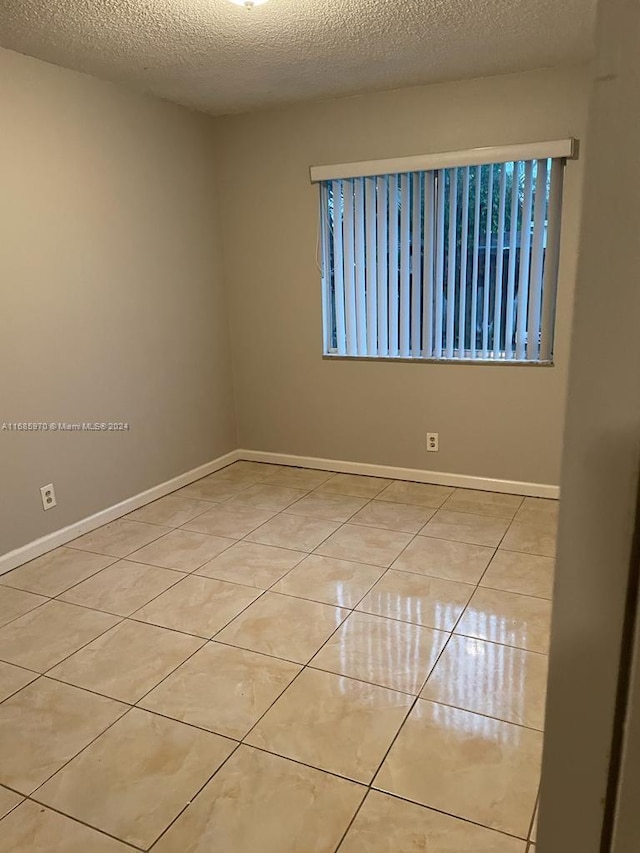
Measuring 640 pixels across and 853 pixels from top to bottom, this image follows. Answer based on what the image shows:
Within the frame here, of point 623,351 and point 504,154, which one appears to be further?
point 504,154

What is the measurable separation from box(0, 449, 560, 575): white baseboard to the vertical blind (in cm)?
75

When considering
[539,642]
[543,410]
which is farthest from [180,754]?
[543,410]

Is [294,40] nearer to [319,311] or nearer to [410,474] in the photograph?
[319,311]

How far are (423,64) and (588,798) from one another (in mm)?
3277

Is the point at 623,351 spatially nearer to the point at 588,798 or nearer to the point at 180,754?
the point at 588,798

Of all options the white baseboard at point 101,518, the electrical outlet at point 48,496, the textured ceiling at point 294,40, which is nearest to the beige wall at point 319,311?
the textured ceiling at point 294,40

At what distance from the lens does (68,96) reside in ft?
9.73

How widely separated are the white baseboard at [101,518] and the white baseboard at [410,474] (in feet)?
1.05

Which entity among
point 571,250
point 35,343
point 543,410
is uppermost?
point 571,250

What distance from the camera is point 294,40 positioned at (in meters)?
2.68

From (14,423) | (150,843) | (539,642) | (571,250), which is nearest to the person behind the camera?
(150,843)

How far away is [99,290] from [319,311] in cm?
136

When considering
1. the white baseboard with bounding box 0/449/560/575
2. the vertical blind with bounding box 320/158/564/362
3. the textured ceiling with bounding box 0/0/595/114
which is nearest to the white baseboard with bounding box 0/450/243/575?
the white baseboard with bounding box 0/449/560/575

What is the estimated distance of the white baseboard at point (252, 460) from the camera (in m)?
3.02
